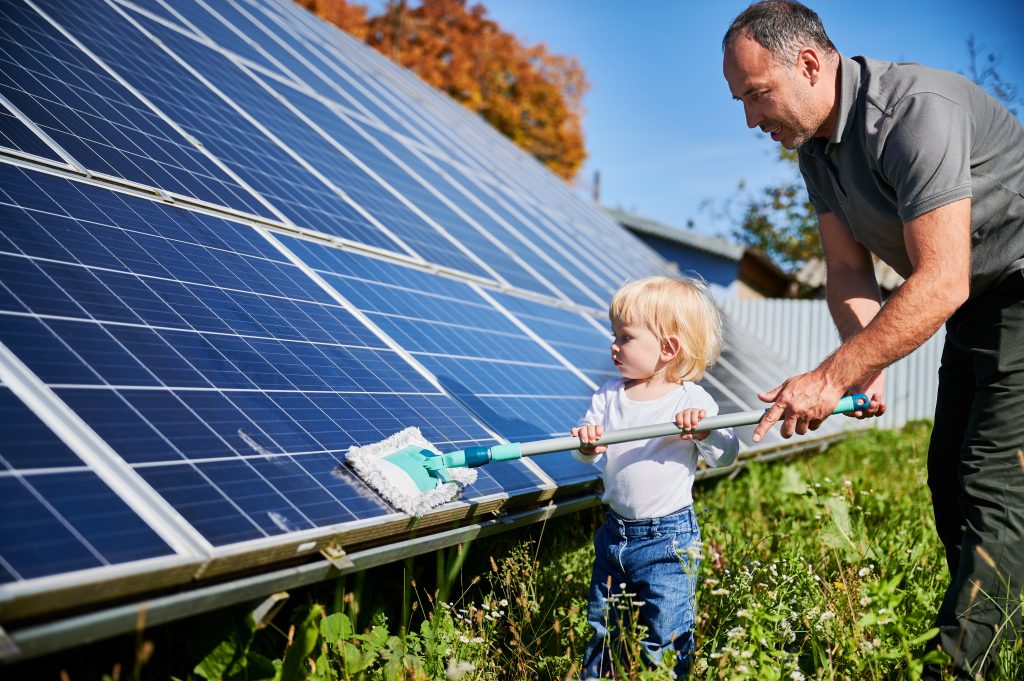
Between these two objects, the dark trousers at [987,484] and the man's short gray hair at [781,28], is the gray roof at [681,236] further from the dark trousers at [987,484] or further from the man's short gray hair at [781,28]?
the dark trousers at [987,484]

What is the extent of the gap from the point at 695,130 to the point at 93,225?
44.3m

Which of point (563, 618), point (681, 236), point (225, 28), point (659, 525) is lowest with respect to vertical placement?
point (563, 618)

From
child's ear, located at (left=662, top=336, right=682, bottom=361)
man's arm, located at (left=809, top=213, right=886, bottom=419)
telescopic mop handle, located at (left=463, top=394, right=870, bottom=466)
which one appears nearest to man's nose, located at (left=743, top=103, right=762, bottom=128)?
man's arm, located at (left=809, top=213, right=886, bottom=419)

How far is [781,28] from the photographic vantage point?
3441 millimetres

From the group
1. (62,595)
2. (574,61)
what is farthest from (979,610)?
(574,61)

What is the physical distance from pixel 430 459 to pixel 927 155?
6.86 ft

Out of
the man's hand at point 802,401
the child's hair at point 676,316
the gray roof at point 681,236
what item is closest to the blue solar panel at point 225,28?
the child's hair at point 676,316

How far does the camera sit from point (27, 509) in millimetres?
2033

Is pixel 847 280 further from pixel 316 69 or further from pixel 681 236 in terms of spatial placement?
pixel 681 236

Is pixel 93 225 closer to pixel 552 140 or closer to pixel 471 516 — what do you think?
pixel 471 516

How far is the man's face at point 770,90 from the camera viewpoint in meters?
3.46

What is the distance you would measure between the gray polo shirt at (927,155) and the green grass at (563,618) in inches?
53.2

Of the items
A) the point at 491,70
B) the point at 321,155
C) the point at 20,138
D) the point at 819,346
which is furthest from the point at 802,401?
the point at 491,70

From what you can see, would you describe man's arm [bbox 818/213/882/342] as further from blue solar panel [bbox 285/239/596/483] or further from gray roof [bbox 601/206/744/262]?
gray roof [bbox 601/206/744/262]
